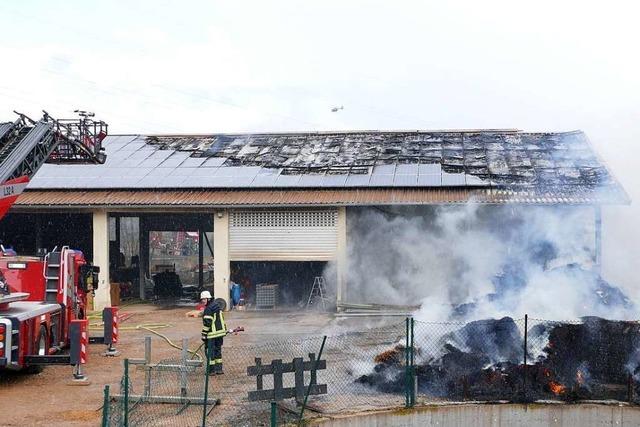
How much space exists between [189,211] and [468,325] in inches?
531

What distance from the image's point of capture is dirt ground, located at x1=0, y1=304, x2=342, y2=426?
11289 mm

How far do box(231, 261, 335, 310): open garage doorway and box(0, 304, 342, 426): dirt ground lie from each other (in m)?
1.86

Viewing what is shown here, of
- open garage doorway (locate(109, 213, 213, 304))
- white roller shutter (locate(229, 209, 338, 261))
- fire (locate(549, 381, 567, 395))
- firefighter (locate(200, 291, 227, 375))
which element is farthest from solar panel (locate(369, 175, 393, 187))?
fire (locate(549, 381, 567, 395))

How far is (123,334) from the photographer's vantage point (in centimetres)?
1972

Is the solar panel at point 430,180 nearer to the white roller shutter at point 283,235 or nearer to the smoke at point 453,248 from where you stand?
the smoke at point 453,248

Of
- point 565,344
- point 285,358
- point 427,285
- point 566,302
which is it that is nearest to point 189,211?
point 427,285

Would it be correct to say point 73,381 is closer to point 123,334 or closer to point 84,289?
point 84,289

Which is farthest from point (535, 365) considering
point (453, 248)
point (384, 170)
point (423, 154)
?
point (423, 154)

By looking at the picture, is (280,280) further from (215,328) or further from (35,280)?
(215,328)

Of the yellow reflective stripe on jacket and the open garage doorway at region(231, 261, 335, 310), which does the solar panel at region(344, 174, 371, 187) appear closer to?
the open garage doorway at region(231, 261, 335, 310)

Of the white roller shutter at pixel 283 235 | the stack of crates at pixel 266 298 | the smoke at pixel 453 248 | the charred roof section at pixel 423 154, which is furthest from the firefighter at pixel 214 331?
the charred roof section at pixel 423 154

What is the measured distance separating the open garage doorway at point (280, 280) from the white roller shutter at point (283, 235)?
3.69 feet

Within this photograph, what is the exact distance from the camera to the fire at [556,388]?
12055 mm

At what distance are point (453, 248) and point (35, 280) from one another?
13.3m
